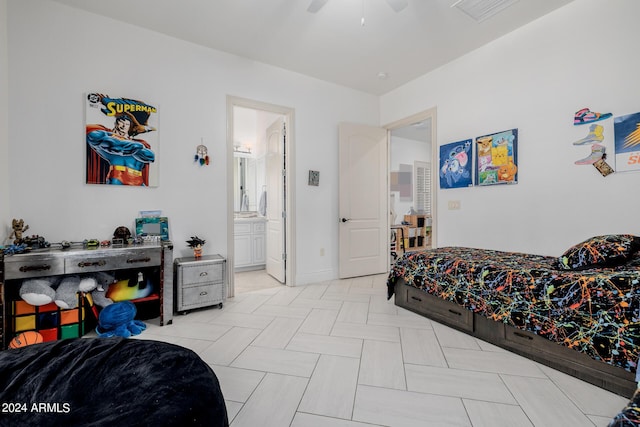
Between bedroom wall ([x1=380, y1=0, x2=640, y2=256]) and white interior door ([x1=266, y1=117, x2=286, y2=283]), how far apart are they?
7.13 ft

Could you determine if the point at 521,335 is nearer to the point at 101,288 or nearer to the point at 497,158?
the point at 497,158

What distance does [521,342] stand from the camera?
6.75 feet

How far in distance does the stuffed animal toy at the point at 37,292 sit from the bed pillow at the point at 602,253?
3736 mm

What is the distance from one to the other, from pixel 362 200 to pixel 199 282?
252 centimetres

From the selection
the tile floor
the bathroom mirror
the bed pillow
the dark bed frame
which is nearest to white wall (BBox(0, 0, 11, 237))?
the tile floor

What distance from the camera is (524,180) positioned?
286cm

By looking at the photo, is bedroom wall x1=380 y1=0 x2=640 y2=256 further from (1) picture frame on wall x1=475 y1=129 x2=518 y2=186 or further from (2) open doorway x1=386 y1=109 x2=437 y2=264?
(2) open doorway x1=386 y1=109 x2=437 y2=264

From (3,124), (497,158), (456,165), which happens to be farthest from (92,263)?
(497,158)

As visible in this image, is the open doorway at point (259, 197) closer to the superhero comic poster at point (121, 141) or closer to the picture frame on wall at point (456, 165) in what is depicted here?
the superhero comic poster at point (121, 141)

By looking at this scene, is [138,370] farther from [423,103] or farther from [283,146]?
[423,103]

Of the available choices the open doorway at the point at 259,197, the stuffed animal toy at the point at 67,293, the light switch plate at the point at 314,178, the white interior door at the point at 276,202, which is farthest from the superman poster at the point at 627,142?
the stuffed animal toy at the point at 67,293

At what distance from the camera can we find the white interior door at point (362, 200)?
4215 millimetres

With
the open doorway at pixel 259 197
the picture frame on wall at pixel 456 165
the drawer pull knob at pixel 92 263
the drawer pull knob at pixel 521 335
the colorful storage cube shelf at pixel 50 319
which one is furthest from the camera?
the open doorway at pixel 259 197

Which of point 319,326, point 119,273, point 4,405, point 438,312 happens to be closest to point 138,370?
point 4,405
